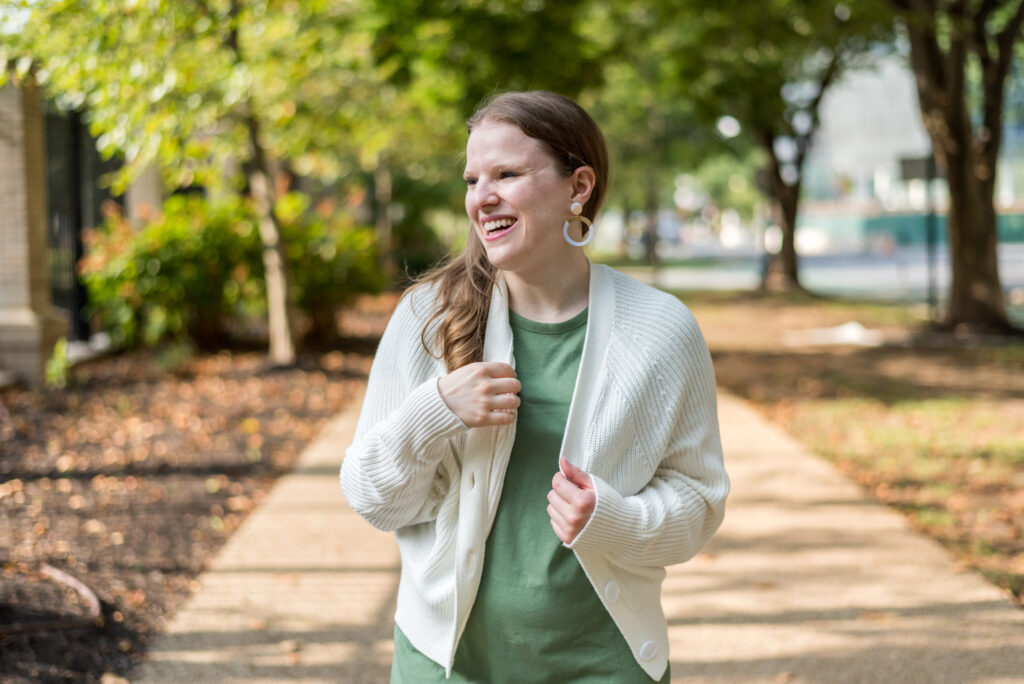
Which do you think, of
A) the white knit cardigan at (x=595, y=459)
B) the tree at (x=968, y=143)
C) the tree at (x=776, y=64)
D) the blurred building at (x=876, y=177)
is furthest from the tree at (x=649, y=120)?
the blurred building at (x=876, y=177)

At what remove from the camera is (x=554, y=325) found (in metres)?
2.17

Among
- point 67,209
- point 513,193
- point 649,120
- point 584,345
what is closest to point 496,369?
point 584,345

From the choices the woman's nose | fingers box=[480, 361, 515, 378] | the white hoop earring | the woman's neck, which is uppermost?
the woman's nose

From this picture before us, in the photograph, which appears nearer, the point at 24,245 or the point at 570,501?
the point at 570,501

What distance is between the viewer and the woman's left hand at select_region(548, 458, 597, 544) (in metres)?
1.95

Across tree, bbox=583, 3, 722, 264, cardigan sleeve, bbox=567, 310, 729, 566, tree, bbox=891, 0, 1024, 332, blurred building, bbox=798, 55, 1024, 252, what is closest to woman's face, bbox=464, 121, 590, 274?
cardigan sleeve, bbox=567, 310, 729, 566

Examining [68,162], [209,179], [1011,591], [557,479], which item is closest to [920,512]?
[1011,591]

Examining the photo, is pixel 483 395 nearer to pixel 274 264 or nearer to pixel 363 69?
pixel 274 264

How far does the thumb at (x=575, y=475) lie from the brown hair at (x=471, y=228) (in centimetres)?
29

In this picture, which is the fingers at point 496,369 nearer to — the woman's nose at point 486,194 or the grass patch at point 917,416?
the woman's nose at point 486,194

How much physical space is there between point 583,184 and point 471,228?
26 cm

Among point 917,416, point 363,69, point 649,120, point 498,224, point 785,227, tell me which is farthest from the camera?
point 649,120

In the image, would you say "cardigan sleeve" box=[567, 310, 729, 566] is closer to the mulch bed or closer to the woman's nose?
the woman's nose

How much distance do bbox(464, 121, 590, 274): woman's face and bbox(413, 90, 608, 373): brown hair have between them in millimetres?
24
